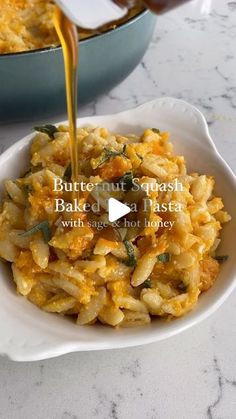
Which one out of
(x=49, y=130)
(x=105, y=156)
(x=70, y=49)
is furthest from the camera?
(x=49, y=130)

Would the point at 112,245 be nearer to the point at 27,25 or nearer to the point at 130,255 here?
the point at 130,255

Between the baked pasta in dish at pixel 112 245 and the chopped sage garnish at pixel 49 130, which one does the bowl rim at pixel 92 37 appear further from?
the baked pasta in dish at pixel 112 245

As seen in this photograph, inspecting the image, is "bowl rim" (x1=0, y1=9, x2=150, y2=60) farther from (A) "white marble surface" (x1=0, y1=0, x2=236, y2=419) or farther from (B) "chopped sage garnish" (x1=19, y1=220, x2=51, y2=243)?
(A) "white marble surface" (x1=0, y1=0, x2=236, y2=419)

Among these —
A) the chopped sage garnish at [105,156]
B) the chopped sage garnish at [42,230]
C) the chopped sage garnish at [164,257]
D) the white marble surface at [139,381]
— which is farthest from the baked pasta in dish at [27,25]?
the white marble surface at [139,381]

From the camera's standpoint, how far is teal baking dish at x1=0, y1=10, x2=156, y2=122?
6.08 feet

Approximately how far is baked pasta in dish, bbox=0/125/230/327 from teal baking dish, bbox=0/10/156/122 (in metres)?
0.33

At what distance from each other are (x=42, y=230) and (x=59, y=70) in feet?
1.81

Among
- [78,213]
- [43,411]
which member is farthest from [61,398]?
[78,213]

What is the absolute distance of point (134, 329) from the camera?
1543mm

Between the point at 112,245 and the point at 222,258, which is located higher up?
the point at 112,245

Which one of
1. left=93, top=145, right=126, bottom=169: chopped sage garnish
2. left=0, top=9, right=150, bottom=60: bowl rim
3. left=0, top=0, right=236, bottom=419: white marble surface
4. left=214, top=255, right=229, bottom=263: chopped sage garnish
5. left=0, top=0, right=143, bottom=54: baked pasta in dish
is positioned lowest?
left=0, top=0, right=236, bottom=419: white marble surface

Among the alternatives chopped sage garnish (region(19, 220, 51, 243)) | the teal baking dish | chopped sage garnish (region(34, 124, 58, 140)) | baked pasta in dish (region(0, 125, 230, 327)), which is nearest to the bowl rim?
the teal baking dish

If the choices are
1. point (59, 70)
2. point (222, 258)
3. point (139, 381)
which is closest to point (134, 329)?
point (139, 381)

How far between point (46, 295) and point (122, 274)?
0.64 ft
